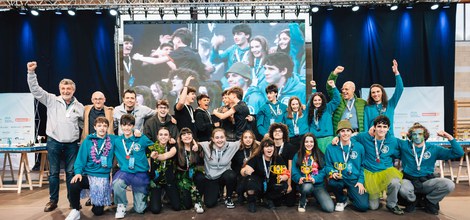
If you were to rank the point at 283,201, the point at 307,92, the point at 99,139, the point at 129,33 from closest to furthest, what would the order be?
the point at 99,139
the point at 283,201
the point at 129,33
the point at 307,92

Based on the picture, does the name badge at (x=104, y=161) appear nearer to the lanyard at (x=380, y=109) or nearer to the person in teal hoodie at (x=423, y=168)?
the person in teal hoodie at (x=423, y=168)

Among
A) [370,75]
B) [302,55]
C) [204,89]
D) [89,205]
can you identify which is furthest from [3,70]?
[370,75]

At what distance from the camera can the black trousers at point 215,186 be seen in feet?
13.2

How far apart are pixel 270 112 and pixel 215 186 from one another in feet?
3.99

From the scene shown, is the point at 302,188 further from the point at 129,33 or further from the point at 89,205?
the point at 129,33

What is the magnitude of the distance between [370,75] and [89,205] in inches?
259

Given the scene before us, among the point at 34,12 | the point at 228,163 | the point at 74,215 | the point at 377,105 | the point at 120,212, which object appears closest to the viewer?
the point at 74,215

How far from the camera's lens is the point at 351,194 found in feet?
12.8

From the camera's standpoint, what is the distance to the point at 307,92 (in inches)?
332

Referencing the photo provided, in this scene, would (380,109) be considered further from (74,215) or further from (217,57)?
(217,57)

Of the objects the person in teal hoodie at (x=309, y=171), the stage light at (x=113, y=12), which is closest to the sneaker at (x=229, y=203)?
the person in teal hoodie at (x=309, y=171)

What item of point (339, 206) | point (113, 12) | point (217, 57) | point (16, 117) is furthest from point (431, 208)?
point (16, 117)

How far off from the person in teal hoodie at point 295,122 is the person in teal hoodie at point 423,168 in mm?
1178

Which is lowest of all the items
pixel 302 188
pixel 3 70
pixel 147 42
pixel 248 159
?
pixel 302 188
